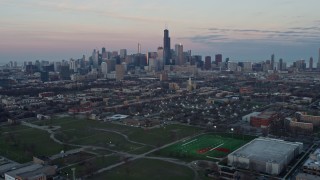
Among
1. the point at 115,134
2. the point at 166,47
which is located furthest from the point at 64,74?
the point at 115,134

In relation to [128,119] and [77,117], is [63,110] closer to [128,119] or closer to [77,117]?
[77,117]

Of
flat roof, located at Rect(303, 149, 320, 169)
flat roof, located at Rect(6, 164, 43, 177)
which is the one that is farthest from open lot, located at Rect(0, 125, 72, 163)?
flat roof, located at Rect(303, 149, 320, 169)

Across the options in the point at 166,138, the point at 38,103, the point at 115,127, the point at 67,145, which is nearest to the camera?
the point at 67,145

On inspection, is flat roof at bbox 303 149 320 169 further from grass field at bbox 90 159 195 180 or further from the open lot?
the open lot

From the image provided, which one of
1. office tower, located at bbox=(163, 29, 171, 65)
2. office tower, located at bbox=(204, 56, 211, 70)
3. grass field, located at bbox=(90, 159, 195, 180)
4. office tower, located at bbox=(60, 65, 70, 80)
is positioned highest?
office tower, located at bbox=(163, 29, 171, 65)

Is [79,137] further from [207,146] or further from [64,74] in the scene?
[64,74]

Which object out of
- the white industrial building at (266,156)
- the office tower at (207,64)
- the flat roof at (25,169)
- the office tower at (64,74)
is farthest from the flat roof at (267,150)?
the office tower at (207,64)

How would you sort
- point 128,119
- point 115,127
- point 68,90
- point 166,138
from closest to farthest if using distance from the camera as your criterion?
point 166,138 < point 115,127 < point 128,119 < point 68,90

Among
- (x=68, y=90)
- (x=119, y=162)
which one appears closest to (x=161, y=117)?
(x=119, y=162)
